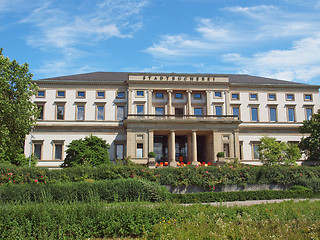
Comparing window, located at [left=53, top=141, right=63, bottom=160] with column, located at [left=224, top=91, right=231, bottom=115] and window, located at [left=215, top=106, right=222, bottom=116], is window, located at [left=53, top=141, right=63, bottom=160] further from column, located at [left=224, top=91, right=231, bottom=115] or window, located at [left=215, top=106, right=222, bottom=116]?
column, located at [left=224, top=91, right=231, bottom=115]

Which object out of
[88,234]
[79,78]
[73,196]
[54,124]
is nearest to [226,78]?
[79,78]

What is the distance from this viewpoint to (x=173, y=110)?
153 ft

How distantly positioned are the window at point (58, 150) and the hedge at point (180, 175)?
24968 mm

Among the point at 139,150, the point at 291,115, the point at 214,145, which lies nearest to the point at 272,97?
the point at 291,115

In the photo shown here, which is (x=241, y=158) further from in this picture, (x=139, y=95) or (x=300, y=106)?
(x=139, y=95)

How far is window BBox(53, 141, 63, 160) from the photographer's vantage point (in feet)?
145

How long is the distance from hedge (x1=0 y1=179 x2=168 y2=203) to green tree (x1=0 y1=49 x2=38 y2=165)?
10.1 meters

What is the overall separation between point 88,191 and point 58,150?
30.5m

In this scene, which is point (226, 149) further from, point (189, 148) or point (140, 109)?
point (140, 109)

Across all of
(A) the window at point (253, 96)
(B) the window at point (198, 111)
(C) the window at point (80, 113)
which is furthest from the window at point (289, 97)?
(C) the window at point (80, 113)

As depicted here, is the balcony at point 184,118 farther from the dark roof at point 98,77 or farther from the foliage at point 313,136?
the foliage at point 313,136

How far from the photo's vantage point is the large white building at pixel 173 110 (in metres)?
43.9

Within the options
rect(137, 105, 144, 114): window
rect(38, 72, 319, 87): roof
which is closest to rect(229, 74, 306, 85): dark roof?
rect(38, 72, 319, 87): roof

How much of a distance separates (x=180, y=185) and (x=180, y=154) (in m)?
25.4
